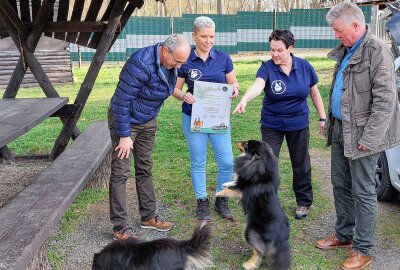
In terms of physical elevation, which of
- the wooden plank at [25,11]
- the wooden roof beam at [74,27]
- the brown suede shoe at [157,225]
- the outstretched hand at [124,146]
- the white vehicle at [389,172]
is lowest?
the brown suede shoe at [157,225]

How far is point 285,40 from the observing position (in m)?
4.02

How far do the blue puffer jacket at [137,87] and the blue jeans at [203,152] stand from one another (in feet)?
2.05

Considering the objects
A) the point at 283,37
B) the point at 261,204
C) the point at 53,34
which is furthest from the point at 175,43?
the point at 53,34

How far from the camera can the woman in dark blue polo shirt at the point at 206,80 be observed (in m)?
4.05

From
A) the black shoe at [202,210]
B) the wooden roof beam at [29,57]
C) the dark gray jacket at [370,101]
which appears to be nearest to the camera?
the dark gray jacket at [370,101]

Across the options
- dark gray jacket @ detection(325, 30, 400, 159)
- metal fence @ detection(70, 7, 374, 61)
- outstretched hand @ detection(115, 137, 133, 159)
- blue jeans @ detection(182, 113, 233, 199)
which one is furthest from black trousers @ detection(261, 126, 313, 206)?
metal fence @ detection(70, 7, 374, 61)

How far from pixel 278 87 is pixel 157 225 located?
5.39 ft

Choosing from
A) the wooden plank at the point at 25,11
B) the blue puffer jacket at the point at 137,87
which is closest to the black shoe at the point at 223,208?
the blue puffer jacket at the point at 137,87

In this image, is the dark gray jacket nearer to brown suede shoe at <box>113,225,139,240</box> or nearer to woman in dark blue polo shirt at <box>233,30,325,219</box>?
woman in dark blue polo shirt at <box>233,30,325,219</box>

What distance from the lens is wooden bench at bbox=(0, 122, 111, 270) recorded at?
8.91 feet

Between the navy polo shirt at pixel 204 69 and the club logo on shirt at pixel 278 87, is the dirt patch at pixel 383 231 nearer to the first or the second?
the club logo on shirt at pixel 278 87

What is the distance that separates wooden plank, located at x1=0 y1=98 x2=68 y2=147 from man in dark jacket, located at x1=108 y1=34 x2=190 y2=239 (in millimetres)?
848

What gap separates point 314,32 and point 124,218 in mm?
22245

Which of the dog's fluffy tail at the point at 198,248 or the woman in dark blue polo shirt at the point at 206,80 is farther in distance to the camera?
the woman in dark blue polo shirt at the point at 206,80
